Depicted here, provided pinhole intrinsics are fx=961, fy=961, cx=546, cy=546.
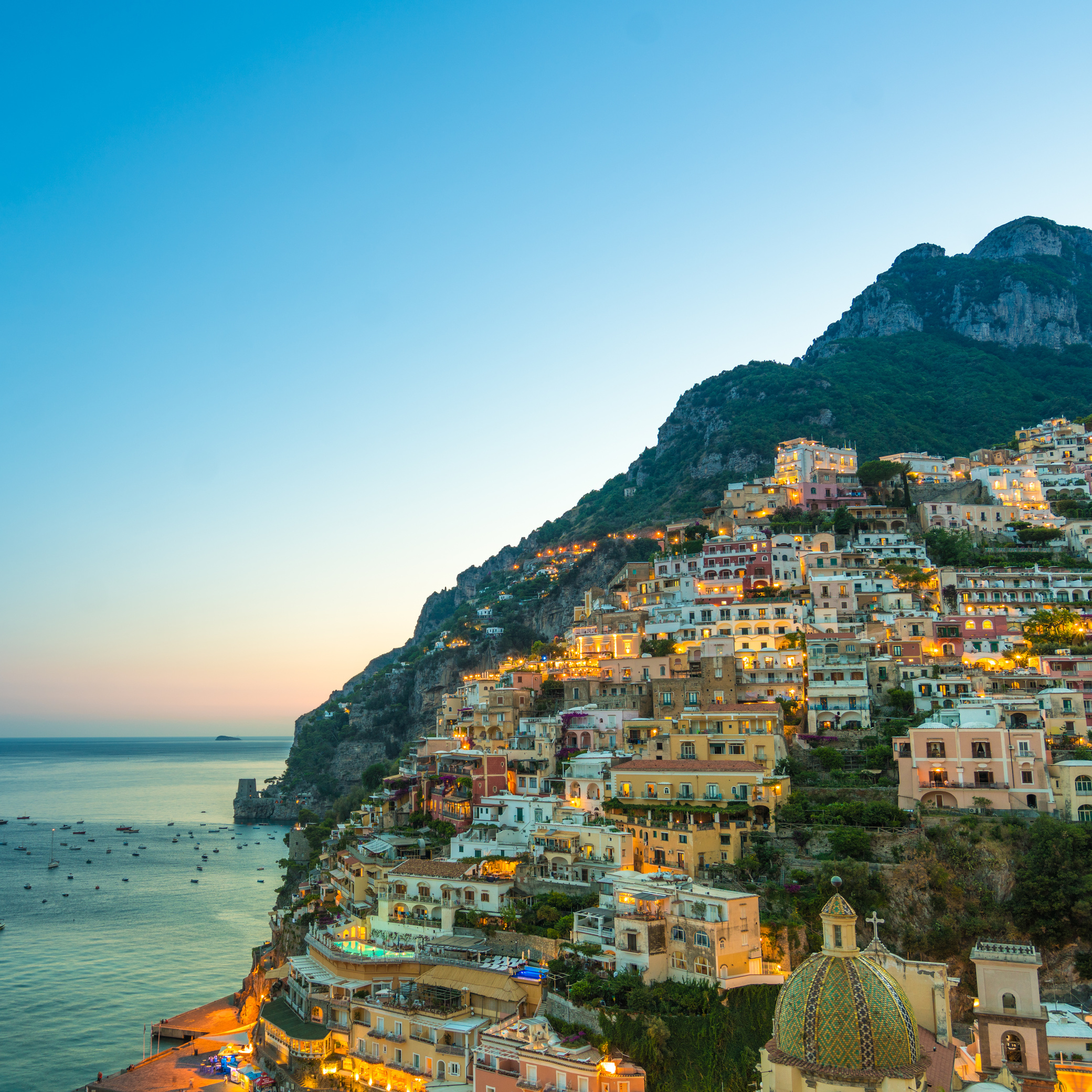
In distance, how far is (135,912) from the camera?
80562 millimetres

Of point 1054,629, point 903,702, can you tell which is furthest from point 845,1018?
point 1054,629

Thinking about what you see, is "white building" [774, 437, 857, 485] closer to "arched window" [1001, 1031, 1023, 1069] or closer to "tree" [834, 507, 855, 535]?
"tree" [834, 507, 855, 535]

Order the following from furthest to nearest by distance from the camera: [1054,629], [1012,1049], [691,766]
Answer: [1054,629]
[691,766]
[1012,1049]

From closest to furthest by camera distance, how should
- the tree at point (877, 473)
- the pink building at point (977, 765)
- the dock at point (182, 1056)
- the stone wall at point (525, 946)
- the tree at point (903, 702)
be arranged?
the stone wall at point (525, 946) → the pink building at point (977, 765) → the dock at point (182, 1056) → the tree at point (903, 702) → the tree at point (877, 473)

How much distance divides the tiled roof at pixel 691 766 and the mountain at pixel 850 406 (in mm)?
54240

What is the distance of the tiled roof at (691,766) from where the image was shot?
4678cm

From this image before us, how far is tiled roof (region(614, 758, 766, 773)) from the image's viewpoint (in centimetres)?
4678

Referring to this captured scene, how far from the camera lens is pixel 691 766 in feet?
158

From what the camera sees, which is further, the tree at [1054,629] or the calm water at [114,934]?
the tree at [1054,629]

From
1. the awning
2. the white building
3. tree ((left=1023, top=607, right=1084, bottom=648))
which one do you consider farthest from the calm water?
the white building

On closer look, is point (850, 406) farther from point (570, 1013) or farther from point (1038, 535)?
point (570, 1013)

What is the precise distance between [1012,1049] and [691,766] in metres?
23.9

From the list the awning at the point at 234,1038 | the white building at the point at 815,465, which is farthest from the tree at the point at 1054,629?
the awning at the point at 234,1038

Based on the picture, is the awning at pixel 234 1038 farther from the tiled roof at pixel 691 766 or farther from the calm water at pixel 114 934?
the tiled roof at pixel 691 766
